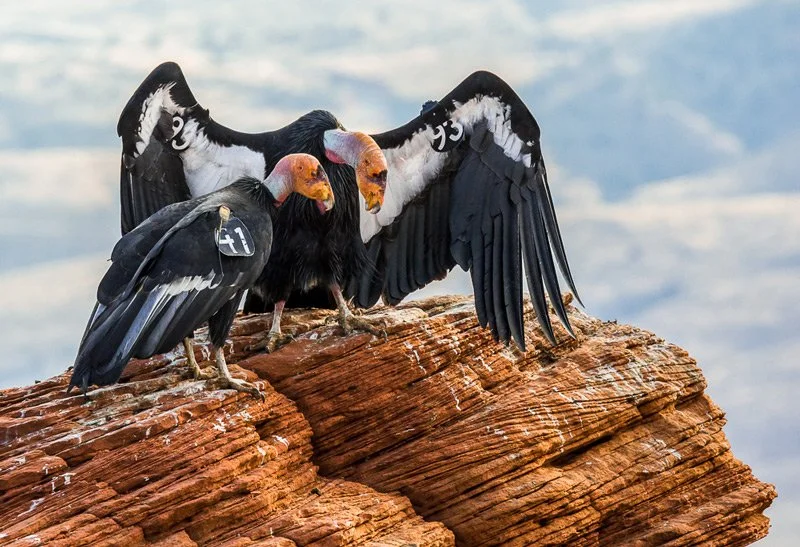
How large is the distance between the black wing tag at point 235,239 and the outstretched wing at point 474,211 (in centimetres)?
232

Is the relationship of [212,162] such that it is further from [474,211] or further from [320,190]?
[474,211]

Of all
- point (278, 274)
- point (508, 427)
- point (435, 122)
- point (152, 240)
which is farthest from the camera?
point (435, 122)

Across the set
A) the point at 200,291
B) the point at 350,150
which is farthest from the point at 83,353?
the point at 350,150

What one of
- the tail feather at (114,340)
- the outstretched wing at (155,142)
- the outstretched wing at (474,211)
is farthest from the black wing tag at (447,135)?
the tail feather at (114,340)

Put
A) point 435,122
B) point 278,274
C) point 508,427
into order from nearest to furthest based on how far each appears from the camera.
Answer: point 508,427 → point 278,274 → point 435,122

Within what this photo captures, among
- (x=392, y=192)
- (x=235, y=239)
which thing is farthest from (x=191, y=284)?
(x=392, y=192)

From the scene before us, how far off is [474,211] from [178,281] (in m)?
3.79

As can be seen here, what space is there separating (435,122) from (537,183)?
1194mm

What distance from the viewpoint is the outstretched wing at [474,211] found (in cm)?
1190

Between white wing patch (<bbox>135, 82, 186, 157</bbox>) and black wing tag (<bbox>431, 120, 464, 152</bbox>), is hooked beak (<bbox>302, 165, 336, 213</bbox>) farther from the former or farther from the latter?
white wing patch (<bbox>135, 82, 186, 157</bbox>)

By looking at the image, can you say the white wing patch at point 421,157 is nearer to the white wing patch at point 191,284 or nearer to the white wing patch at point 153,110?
the white wing patch at point 153,110

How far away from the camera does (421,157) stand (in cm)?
1258

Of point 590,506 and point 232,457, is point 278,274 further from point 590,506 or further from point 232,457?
point 590,506

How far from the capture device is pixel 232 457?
9.73 meters
